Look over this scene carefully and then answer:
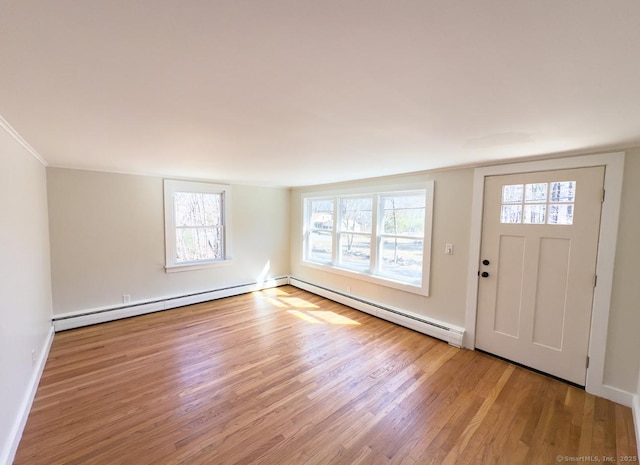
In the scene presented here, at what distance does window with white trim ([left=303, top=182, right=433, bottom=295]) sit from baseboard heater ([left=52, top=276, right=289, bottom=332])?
1.52m

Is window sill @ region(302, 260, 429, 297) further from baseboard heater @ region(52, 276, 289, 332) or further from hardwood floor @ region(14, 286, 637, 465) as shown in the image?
baseboard heater @ region(52, 276, 289, 332)

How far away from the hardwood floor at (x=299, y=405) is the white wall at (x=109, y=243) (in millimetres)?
634

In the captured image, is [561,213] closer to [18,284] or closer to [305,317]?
[305,317]

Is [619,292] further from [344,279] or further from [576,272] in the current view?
[344,279]

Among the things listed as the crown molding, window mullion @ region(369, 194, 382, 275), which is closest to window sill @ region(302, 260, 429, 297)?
window mullion @ region(369, 194, 382, 275)

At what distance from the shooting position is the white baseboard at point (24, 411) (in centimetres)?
155

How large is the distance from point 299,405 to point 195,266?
3.08 meters

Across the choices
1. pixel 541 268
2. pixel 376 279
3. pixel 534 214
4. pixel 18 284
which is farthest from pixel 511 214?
pixel 18 284

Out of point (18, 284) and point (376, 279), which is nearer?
point (18, 284)

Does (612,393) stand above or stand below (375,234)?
below

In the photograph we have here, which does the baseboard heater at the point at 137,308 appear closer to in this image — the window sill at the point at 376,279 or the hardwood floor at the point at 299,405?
the hardwood floor at the point at 299,405

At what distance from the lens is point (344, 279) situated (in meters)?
4.57

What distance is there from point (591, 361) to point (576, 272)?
0.77 metres

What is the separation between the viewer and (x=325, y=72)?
1.10 metres
